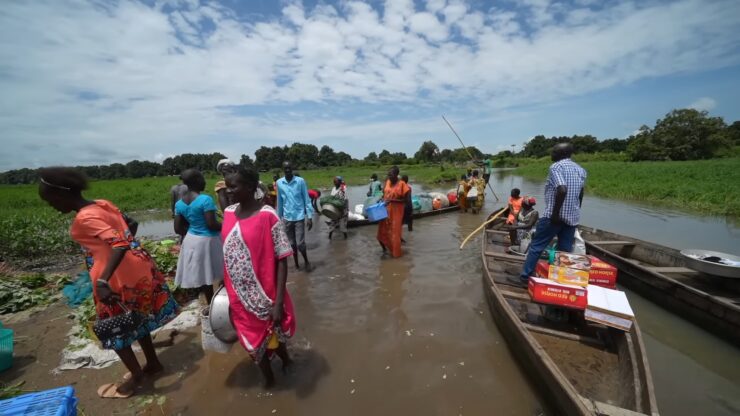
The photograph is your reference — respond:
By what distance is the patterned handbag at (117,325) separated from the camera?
2.30m

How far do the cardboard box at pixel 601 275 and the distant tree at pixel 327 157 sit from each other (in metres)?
72.3

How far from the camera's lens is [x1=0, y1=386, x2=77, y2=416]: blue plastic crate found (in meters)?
1.58

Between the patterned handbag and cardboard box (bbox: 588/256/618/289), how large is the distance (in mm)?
4354

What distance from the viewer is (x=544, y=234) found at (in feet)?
13.2

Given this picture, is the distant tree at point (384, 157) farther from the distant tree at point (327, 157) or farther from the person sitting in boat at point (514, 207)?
the person sitting in boat at point (514, 207)

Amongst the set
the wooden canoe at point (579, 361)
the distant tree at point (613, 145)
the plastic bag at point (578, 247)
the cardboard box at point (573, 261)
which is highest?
the distant tree at point (613, 145)

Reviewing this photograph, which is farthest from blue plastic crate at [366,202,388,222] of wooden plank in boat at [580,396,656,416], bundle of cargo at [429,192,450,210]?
bundle of cargo at [429,192,450,210]

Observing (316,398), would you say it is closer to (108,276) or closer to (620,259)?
(108,276)

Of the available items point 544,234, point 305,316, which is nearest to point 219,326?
point 305,316

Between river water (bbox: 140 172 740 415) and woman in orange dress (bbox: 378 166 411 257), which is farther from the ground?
woman in orange dress (bbox: 378 166 411 257)

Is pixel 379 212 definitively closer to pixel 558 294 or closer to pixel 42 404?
pixel 558 294

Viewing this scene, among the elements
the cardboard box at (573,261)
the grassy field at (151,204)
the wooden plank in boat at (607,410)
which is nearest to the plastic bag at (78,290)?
the grassy field at (151,204)

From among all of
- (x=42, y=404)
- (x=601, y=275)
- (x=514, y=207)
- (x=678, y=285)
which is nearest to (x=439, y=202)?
(x=514, y=207)

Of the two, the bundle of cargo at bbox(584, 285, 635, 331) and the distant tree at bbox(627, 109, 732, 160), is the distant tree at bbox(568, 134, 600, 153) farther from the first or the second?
the bundle of cargo at bbox(584, 285, 635, 331)
